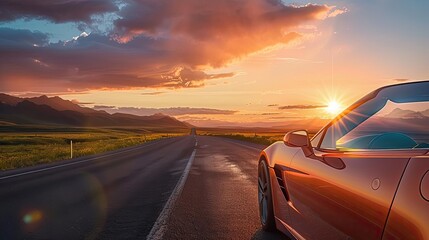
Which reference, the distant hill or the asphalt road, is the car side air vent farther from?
the distant hill

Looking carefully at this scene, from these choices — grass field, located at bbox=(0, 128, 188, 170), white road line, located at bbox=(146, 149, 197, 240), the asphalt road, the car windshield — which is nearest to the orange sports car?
the car windshield

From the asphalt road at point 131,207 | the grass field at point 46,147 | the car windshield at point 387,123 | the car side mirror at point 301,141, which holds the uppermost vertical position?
the car windshield at point 387,123

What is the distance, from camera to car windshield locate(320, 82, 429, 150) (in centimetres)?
303

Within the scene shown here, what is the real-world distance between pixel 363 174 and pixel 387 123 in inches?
38.1

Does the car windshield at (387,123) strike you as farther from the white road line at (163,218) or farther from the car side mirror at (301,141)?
the white road line at (163,218)

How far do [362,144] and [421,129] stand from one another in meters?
0.60

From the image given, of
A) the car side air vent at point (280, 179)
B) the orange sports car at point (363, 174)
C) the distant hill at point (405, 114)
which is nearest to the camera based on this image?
the orange sports car at point (363, 174)

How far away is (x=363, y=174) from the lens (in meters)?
2.63

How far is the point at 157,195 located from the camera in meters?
9.06

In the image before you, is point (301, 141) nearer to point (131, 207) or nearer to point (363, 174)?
point (363, 174)

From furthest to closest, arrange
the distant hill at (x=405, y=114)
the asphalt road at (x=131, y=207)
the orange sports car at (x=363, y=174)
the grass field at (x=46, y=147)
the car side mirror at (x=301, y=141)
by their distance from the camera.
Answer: the grass field at (x=46, y=147)
the asphalt road at (x=131, y=207)
the car side mirror at (x=301, y=141)
the distant hill at (x=405, y=114)
the orange sports car at (x=363, y=174)

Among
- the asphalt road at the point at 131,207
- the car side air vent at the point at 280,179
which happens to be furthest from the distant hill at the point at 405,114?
the asphalt road at the point at 131,207

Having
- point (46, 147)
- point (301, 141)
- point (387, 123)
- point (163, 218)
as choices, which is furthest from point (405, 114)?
point (46, 147)

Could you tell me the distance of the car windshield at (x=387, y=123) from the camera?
3.03 metres
